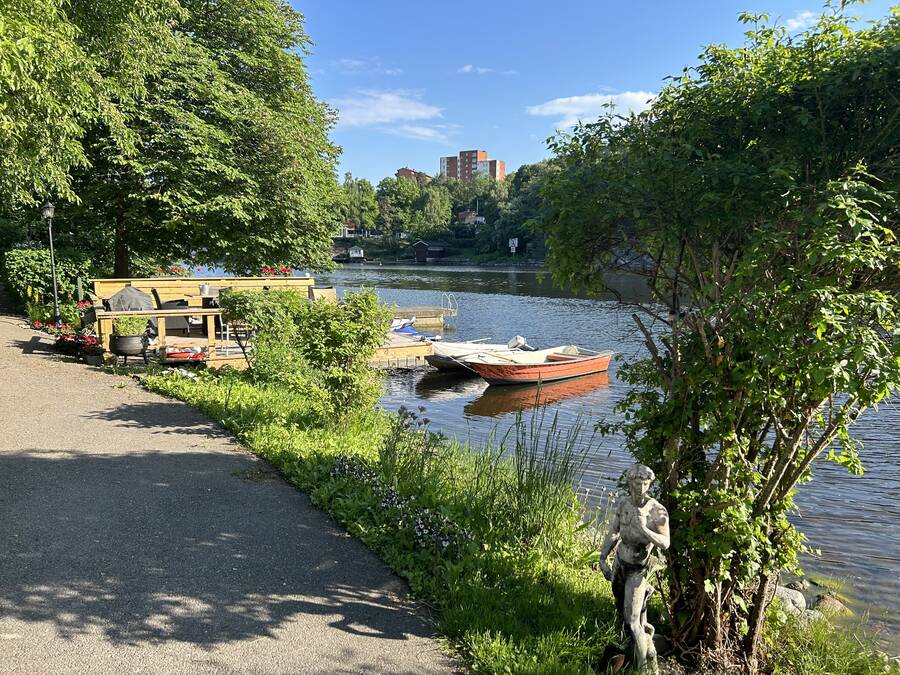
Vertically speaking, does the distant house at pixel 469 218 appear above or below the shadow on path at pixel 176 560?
above

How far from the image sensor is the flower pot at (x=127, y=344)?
39.8 ft

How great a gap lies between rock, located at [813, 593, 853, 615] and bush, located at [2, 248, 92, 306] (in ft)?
64.9

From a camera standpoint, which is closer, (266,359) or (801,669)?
(801,669)

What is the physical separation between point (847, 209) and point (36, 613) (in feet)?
18.1

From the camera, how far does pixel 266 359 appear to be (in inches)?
439

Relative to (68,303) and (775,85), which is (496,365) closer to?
(68,303)

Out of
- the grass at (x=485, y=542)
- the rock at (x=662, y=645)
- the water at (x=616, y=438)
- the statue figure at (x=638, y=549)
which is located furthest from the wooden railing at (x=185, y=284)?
the statue figure at (x=638, y=549)

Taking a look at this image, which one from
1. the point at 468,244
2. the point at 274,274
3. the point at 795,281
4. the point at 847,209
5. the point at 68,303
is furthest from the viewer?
the point at 468,244

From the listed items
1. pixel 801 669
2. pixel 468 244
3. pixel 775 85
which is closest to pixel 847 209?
pixel 775 85

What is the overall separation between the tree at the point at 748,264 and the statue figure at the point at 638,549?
1.43 ft

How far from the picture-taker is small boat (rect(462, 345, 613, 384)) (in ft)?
61.3

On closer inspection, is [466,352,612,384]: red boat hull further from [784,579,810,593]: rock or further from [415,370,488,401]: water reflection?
[784,579,810,593]: rock

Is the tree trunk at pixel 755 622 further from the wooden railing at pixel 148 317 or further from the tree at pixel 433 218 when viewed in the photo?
the tree at pixel 433 218

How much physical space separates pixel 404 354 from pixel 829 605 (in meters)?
15.3
